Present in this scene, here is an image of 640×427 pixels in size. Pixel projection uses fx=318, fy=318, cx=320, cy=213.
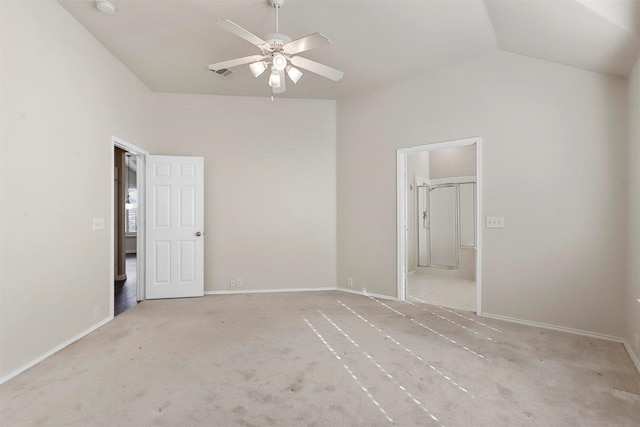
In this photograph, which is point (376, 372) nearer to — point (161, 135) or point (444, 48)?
point (444, 48)

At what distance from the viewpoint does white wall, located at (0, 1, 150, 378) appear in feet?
7.51

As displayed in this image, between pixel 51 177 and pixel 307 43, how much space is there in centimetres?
239

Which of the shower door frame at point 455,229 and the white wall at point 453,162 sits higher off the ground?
the white wall at point 453,162

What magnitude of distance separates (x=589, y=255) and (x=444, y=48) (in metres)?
2.53

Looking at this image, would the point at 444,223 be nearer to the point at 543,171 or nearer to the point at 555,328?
the point at 543,171

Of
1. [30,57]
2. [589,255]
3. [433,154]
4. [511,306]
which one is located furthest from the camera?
[433,154]

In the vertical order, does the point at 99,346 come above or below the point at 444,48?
below

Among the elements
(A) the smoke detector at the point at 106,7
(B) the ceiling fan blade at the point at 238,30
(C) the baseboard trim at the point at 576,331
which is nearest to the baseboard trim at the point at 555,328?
(C) the baseboard trim at the point at 576,331

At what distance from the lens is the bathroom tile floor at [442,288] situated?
427 cm

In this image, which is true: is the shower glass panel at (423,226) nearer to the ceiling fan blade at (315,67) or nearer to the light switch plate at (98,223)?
the ceiling fan blade at (315,67)

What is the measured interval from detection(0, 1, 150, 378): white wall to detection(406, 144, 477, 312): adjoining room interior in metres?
4.81

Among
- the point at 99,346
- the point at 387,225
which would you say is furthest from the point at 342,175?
the point at 99,346

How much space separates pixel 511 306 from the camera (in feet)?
11.2

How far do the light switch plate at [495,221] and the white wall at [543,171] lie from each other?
56mm
